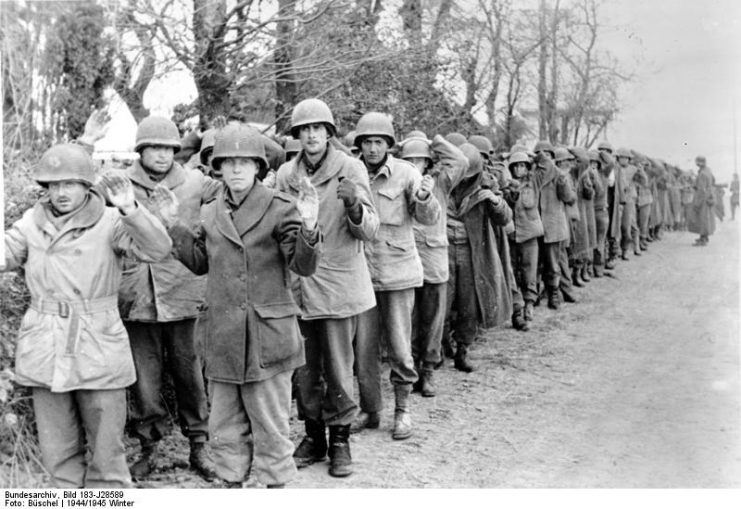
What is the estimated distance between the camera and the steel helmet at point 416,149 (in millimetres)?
6750

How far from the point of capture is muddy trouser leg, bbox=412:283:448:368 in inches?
253

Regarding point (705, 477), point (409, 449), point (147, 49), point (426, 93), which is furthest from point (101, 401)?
point (426, 93)

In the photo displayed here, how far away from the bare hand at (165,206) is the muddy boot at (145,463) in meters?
1.48

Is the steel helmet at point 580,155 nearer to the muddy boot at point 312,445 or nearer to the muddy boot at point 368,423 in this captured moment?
the muddy boot at point 368,423

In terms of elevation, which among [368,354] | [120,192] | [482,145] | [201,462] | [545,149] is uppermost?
[545,149]

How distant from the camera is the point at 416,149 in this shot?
6754 millimetres

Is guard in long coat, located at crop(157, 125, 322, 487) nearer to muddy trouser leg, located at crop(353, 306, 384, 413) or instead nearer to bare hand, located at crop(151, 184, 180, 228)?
bare hand, located at crop(151, 184, 180, 228)

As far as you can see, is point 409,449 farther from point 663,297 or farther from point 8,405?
point 663,297

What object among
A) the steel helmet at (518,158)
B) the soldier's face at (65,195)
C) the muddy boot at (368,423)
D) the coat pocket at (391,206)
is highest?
the steel helmet at (518,158)

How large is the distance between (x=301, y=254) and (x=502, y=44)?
1363 cm

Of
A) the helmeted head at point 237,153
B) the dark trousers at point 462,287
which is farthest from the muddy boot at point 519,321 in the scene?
the helmeted head at point 237,153

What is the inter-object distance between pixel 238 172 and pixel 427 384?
329 cm

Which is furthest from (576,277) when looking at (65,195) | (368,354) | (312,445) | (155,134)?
(65,195)

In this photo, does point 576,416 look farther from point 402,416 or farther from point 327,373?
point 327,373
